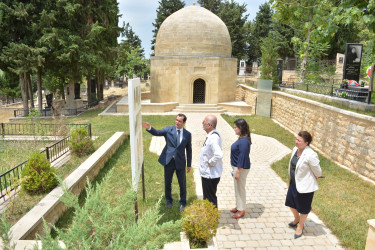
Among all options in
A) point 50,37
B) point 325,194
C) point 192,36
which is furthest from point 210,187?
point 192,36

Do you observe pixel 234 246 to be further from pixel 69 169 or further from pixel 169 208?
pixel 69 169

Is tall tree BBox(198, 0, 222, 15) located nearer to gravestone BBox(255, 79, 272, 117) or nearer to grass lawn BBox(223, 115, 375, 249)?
gravestone BBox(255, 79, 272, 117)

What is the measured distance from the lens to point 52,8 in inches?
746

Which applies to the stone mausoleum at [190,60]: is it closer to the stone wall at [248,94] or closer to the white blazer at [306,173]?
the stone wall at [248,94]

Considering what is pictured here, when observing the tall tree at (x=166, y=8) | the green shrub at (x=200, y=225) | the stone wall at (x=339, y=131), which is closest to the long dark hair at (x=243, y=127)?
the green shrub at (x=200, y=225)

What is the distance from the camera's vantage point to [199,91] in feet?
72.9

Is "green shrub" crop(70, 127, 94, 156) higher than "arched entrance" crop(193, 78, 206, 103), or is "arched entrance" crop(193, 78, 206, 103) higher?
"arched entrance" crop(193, 78, 206, 103)

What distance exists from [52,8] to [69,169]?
16.5 m

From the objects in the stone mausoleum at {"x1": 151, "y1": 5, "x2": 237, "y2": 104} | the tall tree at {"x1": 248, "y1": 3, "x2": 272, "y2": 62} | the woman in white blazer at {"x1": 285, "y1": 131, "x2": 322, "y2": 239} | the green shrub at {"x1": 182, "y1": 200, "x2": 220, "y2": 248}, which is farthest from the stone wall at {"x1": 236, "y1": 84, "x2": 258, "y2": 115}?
the tall tree at {"x1": 248, "y1": 3, "x2": 272, "y2": 62}

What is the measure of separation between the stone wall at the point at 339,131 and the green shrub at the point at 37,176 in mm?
8262

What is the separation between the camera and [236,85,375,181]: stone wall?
727 centimetres

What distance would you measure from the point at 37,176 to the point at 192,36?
1765 cm

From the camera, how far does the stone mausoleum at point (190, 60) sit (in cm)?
2088

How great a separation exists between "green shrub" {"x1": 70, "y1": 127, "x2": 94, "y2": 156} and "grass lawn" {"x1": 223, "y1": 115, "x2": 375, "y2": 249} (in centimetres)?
632
